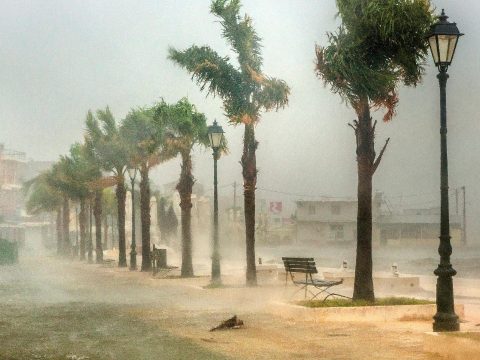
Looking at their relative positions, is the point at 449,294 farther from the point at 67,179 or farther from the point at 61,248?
the point at 61,248

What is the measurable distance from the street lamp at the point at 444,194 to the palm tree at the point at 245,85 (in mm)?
11298

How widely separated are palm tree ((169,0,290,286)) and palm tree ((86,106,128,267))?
64.1ft

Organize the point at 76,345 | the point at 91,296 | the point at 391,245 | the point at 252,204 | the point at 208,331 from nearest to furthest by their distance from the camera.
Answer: the point at 76,345
the point at 208,331
the point at 91,296
the point at 252,204
the point at 391,245

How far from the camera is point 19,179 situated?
4267 inches

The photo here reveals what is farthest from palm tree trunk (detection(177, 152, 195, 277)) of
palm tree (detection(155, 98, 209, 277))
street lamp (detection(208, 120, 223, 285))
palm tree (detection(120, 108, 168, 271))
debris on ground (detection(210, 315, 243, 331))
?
debris on ground (detection(210, 315, 243, 331))

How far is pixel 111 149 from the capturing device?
146 feet

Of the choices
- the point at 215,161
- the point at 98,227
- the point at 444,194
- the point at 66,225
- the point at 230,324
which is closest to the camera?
the point at 444,194

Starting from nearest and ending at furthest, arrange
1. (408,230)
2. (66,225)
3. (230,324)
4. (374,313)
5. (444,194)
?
(444,194) → (230,324) → (374,313) → (66,225) → (408,230)

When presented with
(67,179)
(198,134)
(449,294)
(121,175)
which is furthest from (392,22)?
(67,179)

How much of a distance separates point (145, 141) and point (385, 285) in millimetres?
17224

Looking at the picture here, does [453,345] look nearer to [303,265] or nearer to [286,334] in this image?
[286,334]

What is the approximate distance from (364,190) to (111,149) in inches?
1185

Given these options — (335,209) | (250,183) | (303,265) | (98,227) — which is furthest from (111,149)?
(335,209)

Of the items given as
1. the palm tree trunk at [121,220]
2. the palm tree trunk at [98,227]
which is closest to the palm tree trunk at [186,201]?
the palm tree trunk at [121,220]
